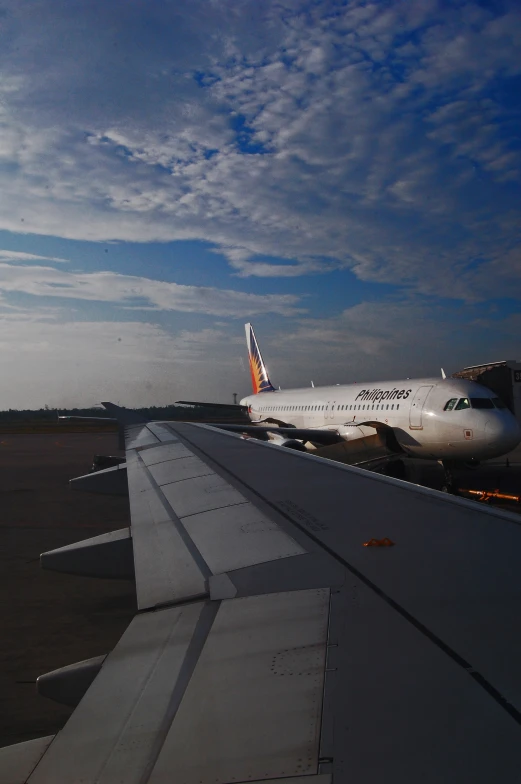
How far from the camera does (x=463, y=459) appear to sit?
657 inches

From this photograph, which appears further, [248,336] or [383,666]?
[248,336]

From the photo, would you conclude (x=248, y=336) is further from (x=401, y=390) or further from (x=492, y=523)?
(x=492, y=523)

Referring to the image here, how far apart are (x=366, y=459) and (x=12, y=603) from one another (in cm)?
1061

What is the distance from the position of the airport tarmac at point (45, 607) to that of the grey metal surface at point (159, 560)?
1.66 metres

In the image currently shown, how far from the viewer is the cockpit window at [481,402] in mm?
16169

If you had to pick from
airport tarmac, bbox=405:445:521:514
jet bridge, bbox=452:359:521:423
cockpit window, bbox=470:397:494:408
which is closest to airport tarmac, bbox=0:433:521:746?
airport tarmac, bbox=405:445:521:514

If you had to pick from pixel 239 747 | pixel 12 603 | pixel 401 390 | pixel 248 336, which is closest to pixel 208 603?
pixel 239 747

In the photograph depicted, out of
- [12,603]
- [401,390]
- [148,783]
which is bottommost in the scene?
[12,603]

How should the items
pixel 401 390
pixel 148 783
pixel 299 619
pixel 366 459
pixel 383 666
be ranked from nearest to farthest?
pixel 148 783 → pixel 383 666 → pixel 299 619 → pixel 366 459 → pixel 401 390

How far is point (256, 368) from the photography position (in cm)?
3950

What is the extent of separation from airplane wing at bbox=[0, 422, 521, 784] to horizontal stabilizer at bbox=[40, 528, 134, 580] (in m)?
0.04

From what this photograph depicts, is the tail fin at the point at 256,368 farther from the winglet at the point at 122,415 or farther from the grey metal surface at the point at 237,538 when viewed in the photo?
the grey metal surface at the point at 237,538

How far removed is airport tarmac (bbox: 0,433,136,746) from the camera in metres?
4.84

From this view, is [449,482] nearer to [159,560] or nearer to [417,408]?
[417,408]
